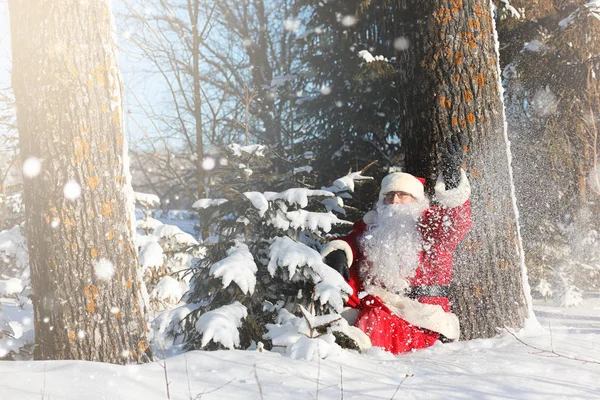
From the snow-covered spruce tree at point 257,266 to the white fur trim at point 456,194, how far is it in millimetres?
897

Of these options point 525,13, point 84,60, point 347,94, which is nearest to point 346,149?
point 347,94

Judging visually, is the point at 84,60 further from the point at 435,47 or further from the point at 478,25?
the point at 478,25

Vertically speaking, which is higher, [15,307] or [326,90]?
[326,90]

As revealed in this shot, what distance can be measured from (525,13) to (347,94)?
10.2 feet

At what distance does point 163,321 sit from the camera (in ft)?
12.5

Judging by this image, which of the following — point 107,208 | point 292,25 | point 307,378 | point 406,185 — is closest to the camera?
point 307,378

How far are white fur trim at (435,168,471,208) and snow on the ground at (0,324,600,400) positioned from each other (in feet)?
3.80

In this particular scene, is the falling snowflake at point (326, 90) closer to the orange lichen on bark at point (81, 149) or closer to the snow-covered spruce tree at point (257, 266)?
the snow-covered spruce tree at point (257, 266)

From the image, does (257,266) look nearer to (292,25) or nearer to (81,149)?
(81,149)

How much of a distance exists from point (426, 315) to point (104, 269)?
7.94 feet

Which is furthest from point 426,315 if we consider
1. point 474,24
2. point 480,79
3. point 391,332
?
point 474,24

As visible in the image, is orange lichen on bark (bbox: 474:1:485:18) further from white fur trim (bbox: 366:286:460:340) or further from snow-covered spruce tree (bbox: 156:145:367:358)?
white fur trim (bbox: 366:286:460:340)

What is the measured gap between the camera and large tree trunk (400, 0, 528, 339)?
3.71 metres

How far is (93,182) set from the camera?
9.48ft
